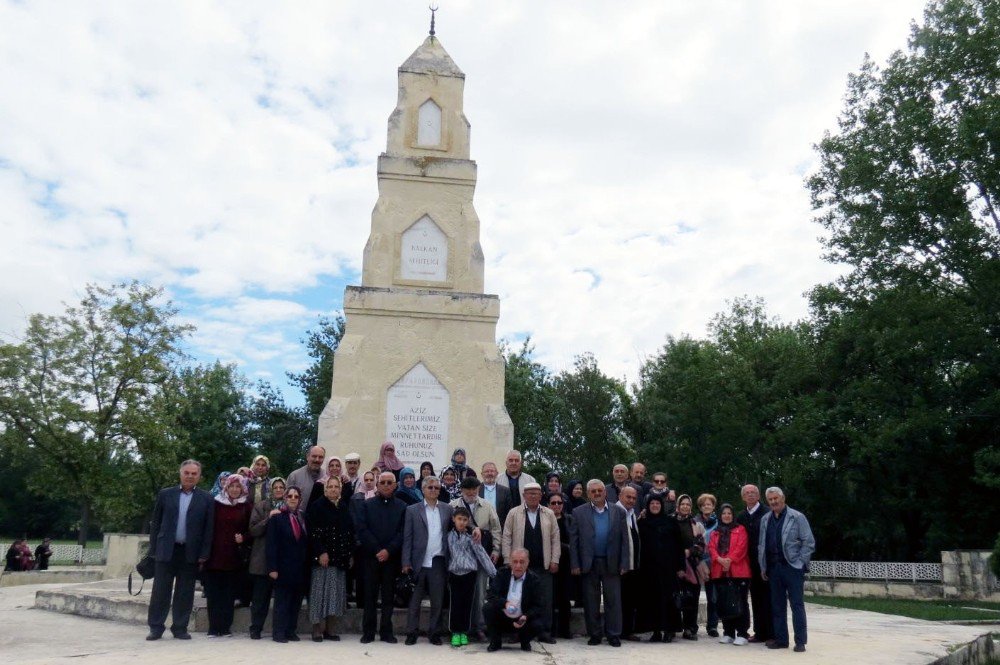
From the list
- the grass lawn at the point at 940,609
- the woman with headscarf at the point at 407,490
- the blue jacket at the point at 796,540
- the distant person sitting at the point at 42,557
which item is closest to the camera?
the blue jacket at the point at 796,540

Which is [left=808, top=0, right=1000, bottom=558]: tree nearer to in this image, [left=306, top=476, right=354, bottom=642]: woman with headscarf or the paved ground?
the paved ground

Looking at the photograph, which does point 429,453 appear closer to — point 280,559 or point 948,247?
point 280,559

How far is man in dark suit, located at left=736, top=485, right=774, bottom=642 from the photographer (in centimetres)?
902

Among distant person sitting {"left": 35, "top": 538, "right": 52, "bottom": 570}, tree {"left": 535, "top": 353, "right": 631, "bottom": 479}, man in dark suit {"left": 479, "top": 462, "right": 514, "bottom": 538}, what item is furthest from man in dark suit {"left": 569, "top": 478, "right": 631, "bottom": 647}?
tree {"left": 535, "top": 353, "right": 631, "bottom": 479}

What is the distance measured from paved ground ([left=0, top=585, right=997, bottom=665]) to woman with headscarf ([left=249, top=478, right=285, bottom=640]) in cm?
23

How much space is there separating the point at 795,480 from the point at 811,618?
1585cm

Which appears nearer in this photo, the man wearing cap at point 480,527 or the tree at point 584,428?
the man wearing cap at point 480,527

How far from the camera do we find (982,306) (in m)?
21.6

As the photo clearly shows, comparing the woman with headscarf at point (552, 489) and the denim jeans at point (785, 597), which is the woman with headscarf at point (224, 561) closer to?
the woman with headscarf at point (552, 489)

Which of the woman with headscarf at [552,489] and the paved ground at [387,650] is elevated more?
the woman with headscarf at [552,489]

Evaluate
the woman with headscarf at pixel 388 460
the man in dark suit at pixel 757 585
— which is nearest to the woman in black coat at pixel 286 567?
the woman with headscarf at pixel 388 460

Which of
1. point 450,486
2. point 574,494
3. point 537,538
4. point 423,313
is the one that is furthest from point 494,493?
point 423,313

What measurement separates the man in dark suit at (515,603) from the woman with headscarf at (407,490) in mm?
1381

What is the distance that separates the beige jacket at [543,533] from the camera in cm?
841
